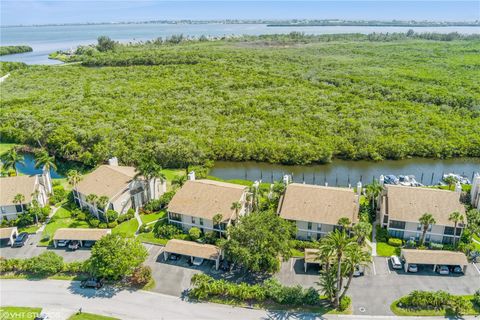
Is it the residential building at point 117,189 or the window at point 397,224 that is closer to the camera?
the window at point 397,224

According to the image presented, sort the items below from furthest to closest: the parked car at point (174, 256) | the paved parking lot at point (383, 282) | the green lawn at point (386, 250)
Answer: the green lawn at point (386, 250) < the parked car at point (174, 256) < the paved parking lot at point (383, 282)

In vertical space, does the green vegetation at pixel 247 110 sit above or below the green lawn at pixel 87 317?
above

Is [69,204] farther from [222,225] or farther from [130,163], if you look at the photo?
[222,225]

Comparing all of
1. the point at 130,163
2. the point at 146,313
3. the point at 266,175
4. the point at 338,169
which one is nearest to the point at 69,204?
the point at 130,163

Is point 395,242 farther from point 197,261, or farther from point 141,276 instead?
point 141,276

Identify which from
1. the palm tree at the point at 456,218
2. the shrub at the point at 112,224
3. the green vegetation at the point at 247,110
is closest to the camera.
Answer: the palm tree at the point at 456,218

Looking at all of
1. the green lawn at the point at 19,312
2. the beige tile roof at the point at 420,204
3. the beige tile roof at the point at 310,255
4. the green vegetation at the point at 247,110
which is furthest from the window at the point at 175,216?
the beige tile roof at the point at 420,204

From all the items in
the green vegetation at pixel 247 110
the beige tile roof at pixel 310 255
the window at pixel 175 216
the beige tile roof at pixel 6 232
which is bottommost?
the beige tile roof at pixel 6 232

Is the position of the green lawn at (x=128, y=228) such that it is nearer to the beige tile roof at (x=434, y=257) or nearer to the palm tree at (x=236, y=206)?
the palm tree at (x=236, y=206)
